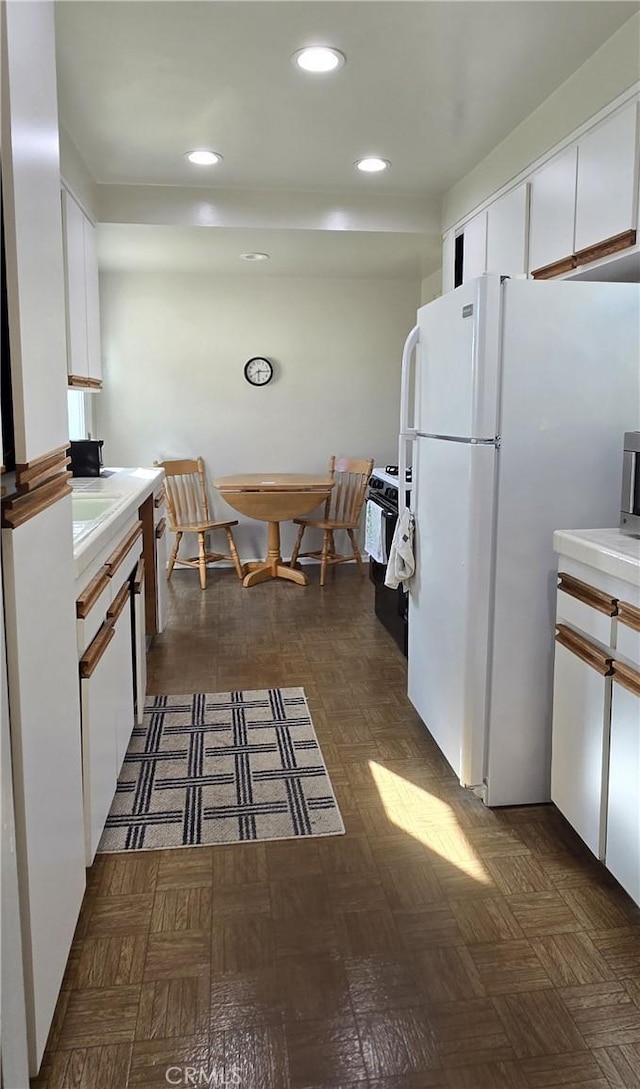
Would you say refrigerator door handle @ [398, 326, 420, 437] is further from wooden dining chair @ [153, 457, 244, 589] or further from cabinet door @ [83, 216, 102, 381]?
wooden dining chair @ [153, 457, 244, 589]

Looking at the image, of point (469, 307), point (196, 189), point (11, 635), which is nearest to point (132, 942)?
point (11, 635)

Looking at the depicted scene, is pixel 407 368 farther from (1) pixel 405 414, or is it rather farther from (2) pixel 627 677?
(2) pixel 627 677

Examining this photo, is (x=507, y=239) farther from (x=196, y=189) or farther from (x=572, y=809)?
(x=572, y=809)

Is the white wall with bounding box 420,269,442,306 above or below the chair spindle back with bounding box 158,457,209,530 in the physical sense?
above

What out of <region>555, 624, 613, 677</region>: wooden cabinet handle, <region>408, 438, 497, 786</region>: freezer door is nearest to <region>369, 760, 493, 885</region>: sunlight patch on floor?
<region>408, 438, 497, 786</region>: freezer door

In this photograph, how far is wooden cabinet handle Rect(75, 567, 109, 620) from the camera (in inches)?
68.9

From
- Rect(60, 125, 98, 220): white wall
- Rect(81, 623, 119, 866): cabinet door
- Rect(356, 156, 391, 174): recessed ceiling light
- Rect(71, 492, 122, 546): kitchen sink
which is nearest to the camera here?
Rect(81, 623, 119, 866): cabinet door

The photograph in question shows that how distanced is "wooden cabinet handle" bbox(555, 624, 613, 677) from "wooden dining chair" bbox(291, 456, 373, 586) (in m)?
3.24

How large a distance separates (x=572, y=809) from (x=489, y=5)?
2181 millimetres

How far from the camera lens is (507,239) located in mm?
3072

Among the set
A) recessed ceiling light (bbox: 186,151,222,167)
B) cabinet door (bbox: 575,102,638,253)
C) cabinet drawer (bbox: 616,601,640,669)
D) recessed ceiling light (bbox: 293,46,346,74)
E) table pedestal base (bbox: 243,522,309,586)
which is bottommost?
table pedestal base (bbox: 243,522,309,586)

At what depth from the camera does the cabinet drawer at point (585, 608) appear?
1.82 m

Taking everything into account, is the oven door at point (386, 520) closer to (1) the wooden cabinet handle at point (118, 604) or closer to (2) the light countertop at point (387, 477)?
(2) the light countertop at point (387, 477)

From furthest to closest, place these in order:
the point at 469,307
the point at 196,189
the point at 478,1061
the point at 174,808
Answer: the point at 196,189 → the point at 174,808 → the point at 469,307 → the point at 478,1061
